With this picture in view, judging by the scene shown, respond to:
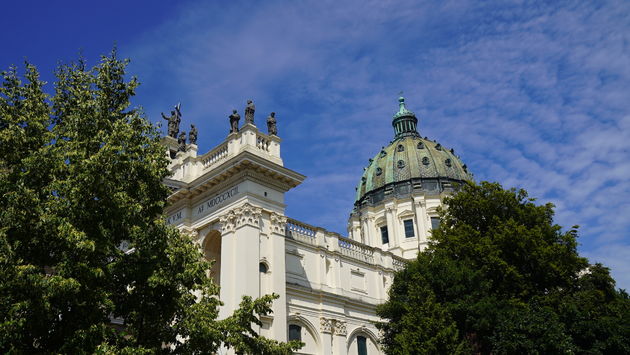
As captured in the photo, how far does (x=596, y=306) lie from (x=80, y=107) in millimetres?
26185

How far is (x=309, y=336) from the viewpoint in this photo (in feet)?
96.5

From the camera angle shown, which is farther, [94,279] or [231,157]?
[231,157]

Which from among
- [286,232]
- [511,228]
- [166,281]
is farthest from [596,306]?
[166,281]

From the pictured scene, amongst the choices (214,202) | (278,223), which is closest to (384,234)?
(278,223)

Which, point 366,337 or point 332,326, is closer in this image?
point 332,326

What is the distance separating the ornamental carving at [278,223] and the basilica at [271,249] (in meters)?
0.05

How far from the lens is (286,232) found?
3009 cm

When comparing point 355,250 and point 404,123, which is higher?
point 404,123

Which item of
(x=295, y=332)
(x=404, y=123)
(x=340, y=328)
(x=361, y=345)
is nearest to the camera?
(x=295, y=332)

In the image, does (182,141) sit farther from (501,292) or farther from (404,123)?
(404,123)

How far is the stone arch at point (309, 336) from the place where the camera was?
1140 inches

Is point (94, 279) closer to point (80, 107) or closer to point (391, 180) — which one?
point (80, 107)

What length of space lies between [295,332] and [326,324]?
2138mm

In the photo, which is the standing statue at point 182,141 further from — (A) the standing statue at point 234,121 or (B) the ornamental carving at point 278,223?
(B) the ornamental carving at point 278,223
